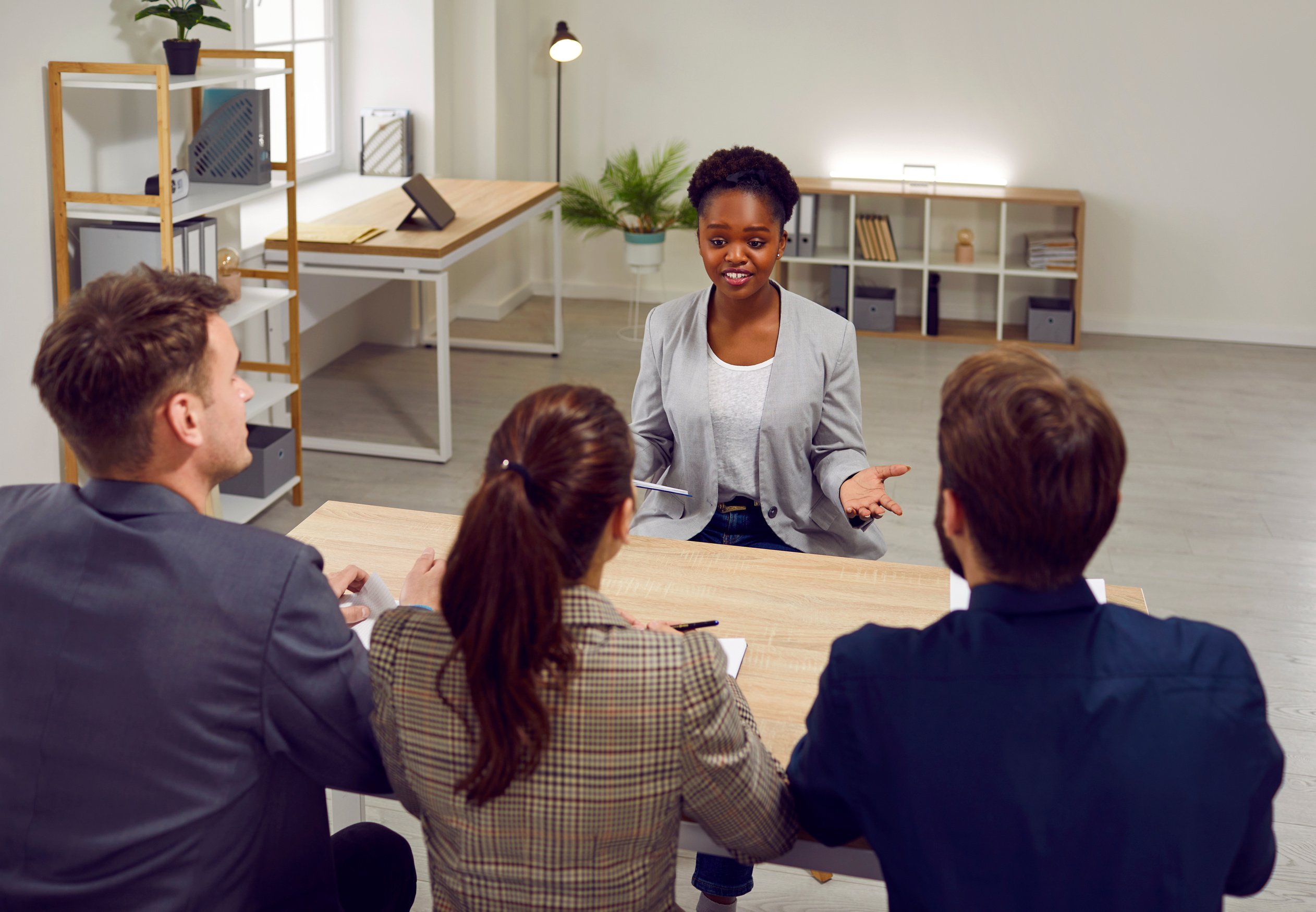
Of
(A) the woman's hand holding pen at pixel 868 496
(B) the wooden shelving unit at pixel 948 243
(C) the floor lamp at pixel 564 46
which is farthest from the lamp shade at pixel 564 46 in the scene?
(A) the woman's hand holding pen at pixel 868 496

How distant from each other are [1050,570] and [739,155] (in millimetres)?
1464

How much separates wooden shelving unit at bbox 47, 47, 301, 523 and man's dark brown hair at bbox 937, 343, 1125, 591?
2.11 meters

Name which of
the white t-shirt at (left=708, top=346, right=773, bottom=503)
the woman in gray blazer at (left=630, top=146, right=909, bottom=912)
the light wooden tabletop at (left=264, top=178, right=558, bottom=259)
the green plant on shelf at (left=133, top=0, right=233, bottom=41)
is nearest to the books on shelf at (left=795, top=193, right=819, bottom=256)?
the light wooden tabletop at (left=264, top=178, right=558, bottom=259)

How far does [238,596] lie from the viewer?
1.20 m

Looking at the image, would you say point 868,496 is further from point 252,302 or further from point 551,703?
point 252,302

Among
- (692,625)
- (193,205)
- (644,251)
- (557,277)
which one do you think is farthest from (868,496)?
(644,251)

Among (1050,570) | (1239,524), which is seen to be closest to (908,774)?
(1050,570)

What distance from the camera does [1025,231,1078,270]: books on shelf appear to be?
5.99 m

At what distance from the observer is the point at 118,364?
121cm

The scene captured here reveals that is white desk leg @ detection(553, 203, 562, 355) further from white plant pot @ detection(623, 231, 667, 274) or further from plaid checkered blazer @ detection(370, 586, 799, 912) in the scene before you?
plaid checkered blazer @ detection(370, 586, 799, 912)

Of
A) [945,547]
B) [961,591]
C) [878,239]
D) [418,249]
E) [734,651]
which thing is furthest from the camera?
[878,239]

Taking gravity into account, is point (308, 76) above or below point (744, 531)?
above

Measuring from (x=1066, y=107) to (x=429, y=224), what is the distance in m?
3.34

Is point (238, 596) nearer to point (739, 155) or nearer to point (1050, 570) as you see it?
point (1050, 570)
